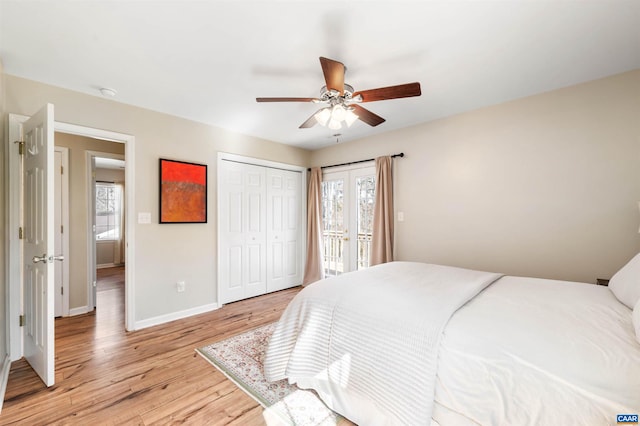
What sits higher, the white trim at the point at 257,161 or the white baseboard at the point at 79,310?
the white trim at the point at 257,161

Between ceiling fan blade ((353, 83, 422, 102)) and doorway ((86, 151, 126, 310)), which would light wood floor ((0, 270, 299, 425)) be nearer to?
ceiling fan blade ((353, 83, 422, 102))

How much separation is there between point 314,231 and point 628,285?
3.71 metres

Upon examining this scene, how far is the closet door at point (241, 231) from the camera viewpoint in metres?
3.88

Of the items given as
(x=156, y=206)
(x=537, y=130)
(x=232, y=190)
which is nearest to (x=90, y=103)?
(x=156, y=206)

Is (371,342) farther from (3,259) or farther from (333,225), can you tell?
(333,225)

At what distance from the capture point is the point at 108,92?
8.82 feet

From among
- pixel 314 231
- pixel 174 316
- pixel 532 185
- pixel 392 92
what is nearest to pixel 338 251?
pixel 314 231

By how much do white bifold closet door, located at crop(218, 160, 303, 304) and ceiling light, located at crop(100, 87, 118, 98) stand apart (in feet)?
4.46

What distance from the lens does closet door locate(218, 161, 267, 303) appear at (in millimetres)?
3875

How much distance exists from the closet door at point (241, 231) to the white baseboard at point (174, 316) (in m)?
0.22

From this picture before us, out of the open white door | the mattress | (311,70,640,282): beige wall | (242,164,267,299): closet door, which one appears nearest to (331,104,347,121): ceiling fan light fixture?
(311,70,640,282): beige wall

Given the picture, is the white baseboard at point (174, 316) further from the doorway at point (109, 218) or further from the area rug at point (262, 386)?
the doorway at point (109, 218)

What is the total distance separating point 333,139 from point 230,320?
119 inches

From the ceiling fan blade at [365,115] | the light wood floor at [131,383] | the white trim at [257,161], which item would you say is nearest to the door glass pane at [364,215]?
the white trim at [257,161]
